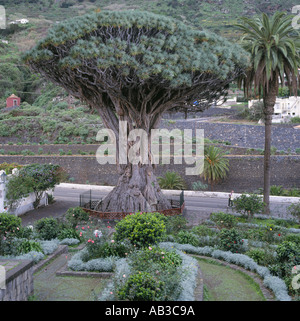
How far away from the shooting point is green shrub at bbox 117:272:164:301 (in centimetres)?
770

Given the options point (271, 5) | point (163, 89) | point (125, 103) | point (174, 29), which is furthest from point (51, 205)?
point (271, 5)

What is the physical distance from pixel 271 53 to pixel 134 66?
24.2 ft

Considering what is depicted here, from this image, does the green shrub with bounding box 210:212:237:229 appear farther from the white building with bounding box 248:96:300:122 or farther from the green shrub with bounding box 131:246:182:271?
the white building with bounding box 248:96:300:122

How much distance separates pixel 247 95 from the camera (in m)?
20.7

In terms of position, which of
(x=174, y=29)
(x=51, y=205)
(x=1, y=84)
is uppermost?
(x=1, y=84)

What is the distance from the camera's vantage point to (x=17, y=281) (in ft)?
26.3

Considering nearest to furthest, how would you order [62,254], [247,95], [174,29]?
1. [62,254]
2. [174,29]
3. [247,95]

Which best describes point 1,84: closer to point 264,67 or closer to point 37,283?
point 264,67

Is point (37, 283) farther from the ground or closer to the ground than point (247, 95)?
closer to the ground

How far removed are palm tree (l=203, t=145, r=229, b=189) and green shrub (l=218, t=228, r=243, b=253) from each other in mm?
18549

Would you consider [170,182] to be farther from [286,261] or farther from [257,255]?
[286,261]

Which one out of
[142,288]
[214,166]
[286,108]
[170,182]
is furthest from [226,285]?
[286,108]
